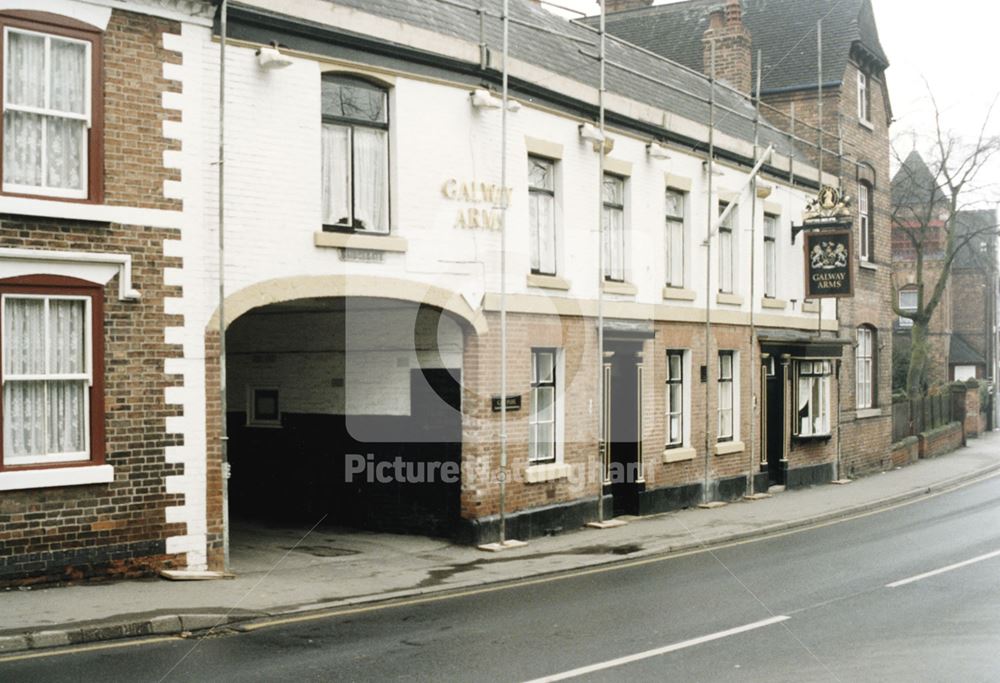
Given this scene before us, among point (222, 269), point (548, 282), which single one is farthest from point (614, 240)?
point (222, 269)

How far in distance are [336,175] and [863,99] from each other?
21.1 m

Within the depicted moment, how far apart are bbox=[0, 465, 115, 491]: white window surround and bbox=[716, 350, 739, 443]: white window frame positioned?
14.4m

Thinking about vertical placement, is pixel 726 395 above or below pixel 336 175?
below

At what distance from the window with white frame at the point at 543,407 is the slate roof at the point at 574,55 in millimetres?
4491

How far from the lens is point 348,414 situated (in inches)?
683

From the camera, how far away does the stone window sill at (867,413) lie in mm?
30047

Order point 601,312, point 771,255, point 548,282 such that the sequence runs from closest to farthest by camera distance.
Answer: point 548,282 → point 601,312 → point 771,255

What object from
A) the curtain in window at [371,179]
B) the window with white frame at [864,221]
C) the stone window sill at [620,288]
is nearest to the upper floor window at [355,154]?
the curtain in window at [371,179]

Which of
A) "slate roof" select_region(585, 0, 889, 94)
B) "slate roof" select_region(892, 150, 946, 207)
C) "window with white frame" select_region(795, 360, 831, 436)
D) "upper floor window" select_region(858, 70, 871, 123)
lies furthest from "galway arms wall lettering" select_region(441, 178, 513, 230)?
"slate roof" select_region(892, 150, 946, 207)

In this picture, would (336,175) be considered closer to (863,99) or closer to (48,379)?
(48,379)

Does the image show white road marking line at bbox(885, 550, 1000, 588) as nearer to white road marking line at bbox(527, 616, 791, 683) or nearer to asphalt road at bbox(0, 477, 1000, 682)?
asphalt road at bbox(0, 477, 1000, 682)

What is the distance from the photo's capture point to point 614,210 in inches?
786

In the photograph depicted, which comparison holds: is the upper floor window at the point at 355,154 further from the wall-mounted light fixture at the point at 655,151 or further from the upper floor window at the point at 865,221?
the upper floor window at the point at 865,221

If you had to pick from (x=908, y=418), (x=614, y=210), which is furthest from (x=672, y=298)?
(x=908, y=418)
